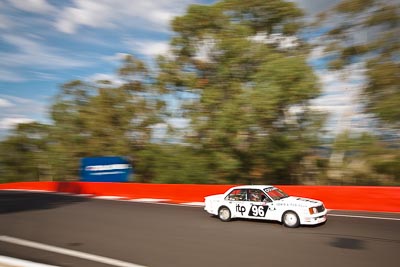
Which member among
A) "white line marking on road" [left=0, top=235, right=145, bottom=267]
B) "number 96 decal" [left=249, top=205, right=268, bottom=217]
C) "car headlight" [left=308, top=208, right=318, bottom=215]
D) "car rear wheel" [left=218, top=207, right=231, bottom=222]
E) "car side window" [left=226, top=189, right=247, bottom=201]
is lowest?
"white line marking on road" [left=0, top=235, right=145, bottom=267]

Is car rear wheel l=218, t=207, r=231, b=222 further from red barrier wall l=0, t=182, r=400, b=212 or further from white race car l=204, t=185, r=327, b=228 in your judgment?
red barrier wall l=0, t=182, r=400, b=212

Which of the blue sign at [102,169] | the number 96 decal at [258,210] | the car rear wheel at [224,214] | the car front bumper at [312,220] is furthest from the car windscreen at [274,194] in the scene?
the blue sign at [102,169]

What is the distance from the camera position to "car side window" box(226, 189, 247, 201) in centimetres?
1104

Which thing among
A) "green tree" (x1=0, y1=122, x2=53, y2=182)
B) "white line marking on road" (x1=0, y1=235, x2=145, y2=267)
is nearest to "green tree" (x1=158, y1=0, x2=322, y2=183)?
"white line marking on road" (x1=0, y1=235, x2=145, y2=267)

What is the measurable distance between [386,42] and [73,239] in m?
17.2

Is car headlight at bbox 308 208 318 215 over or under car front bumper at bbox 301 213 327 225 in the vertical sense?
over

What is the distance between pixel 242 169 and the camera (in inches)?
873

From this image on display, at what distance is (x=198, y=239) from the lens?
8844 millimetres

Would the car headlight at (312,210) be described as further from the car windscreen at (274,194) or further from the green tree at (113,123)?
the green tree at (113,123)

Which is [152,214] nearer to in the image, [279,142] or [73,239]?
[73,239]

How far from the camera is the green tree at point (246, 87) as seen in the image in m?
19.1

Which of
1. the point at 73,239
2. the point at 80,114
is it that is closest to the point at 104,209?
the point at 73,239

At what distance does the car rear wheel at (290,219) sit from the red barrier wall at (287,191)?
4.05m

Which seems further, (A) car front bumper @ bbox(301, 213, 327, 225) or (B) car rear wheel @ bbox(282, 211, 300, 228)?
(B) car rear wheel @ bbox(282, 211, 300, 228)
